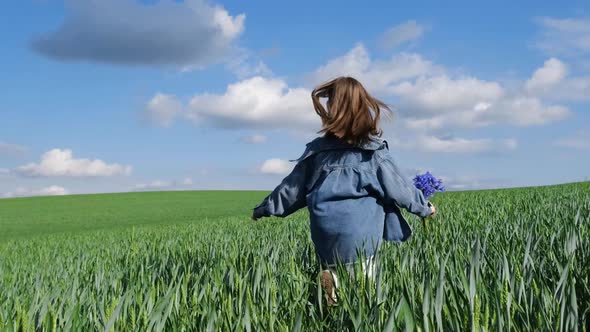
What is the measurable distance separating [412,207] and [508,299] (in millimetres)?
1387

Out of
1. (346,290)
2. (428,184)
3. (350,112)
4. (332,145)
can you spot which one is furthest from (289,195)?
(428,184)

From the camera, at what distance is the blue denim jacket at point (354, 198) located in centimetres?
300

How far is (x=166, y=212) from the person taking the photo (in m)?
25.1

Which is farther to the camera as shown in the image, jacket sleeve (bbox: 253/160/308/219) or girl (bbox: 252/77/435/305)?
jacket sleeve (bbox: 253/160/308/219)

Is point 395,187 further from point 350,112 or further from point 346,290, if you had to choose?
point 346,290

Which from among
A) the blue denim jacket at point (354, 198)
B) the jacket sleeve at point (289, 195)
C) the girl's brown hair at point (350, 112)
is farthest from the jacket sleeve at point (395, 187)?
the jacket sleeve at point (289, 195)

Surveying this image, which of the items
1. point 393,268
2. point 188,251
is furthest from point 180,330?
point 188,251

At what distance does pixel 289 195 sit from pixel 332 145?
0.41m

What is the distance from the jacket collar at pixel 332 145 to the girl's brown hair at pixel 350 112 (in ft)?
0.11

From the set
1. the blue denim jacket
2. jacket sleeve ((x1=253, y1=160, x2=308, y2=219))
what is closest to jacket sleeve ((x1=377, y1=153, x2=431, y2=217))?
the blue denim jacket

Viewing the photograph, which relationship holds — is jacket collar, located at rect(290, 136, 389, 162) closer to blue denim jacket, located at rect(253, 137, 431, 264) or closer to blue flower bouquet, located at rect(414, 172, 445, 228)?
blue denim jacket, located at rect(253, 137, 431, 264)

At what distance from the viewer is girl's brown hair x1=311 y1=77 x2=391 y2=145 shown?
9.80ft

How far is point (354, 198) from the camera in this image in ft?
9.99

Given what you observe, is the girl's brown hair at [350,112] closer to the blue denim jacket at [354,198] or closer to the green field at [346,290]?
the blue denim jacket at [354,198]
